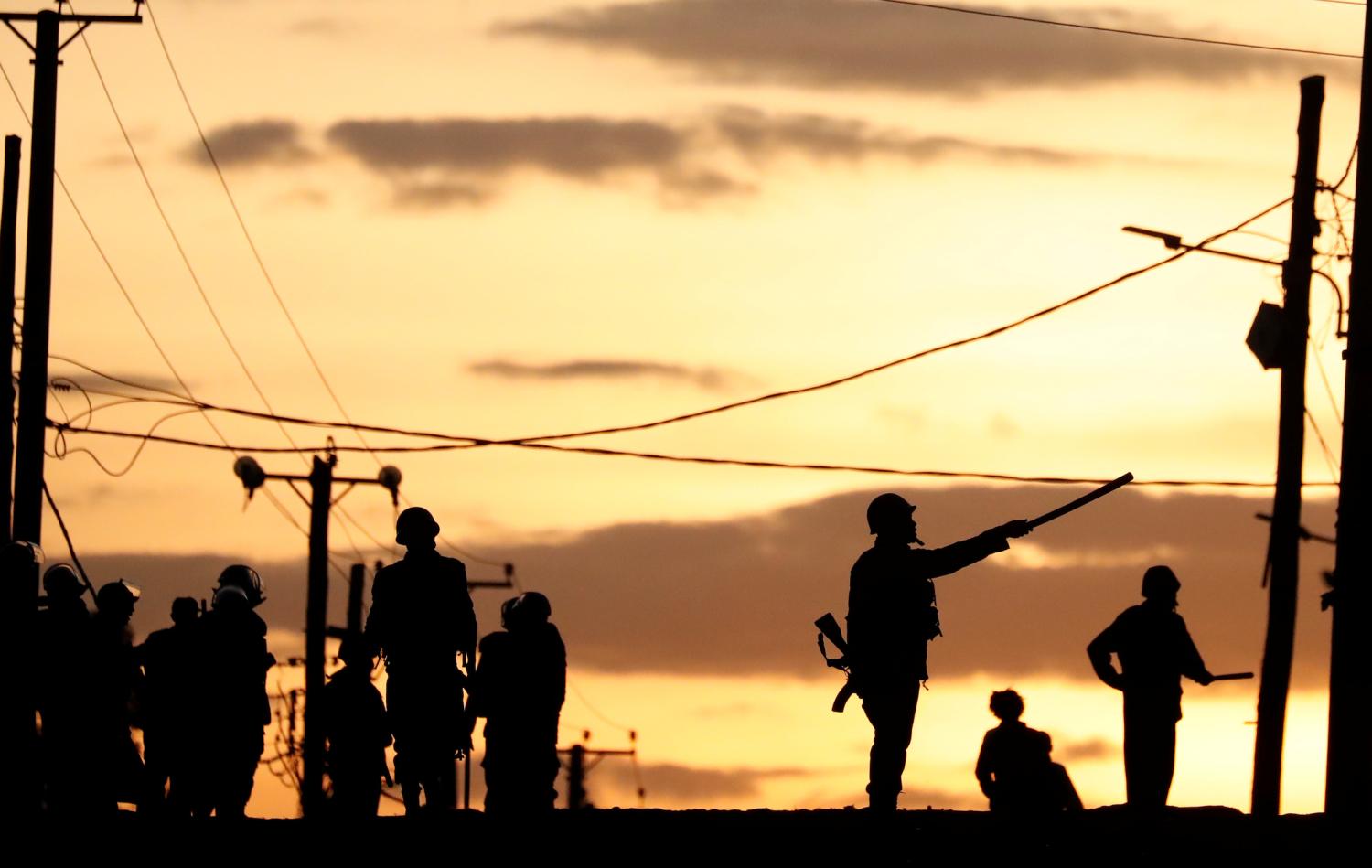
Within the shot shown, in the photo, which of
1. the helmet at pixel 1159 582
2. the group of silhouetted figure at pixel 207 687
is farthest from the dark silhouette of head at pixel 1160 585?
the group of silhouetted figure at pixel 207 687

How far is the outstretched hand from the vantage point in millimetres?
15961

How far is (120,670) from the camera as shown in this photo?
15.3 m

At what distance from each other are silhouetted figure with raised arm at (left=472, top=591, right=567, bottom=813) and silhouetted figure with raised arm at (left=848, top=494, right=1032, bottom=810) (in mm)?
2675

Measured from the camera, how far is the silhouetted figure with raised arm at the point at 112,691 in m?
15.2

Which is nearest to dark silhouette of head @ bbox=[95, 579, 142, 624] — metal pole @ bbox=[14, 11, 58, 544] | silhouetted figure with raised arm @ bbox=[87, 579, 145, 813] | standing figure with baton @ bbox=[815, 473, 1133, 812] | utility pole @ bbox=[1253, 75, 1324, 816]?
silhouetted figure with raised arm @ bbox=[87, 579, 145, 813]

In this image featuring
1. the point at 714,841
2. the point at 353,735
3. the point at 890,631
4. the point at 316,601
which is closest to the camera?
the point at 714,841

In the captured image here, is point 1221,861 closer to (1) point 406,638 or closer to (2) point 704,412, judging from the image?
(1) point 406,638

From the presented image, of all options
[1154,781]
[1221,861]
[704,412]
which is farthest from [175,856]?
[704,412]

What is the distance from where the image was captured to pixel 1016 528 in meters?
16.1

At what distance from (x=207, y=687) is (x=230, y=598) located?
509 millimetres

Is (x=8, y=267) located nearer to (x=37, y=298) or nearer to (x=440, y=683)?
(x=37, y=298)

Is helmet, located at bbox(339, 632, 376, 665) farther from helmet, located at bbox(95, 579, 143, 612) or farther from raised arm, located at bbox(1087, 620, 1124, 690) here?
raised arm, located at bbox(1087, 620, 1124, 690)

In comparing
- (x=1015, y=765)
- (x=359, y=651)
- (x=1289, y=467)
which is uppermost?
(x=1289, y=467)

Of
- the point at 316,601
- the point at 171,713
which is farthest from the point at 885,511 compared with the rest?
the point at 316,601
